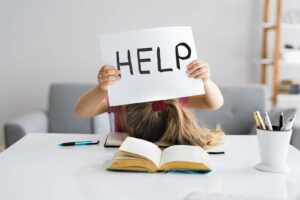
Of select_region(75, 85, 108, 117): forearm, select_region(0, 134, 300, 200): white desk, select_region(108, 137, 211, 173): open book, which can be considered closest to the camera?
select_region(0, 134, 300, 200): white desk

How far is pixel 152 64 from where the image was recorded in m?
0.93

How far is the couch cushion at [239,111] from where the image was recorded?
2289 mm

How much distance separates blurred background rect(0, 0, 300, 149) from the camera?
2674 mm

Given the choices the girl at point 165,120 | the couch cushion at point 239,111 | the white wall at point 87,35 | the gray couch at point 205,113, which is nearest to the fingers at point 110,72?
the girl at point 165,120

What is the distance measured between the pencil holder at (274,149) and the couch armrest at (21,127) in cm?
150

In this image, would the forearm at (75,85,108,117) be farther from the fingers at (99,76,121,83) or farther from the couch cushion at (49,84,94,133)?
the couch cushion at (49,84,94,133)

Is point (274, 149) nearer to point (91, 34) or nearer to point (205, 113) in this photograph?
point (205, 113)

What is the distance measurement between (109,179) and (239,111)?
1.73 meters

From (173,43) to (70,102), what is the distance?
5.21 ft

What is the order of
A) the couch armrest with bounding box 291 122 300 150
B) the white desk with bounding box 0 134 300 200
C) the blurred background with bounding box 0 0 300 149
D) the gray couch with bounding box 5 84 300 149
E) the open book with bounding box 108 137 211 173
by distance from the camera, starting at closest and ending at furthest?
1. the white desk with bounding box 0 134 300 200
2. the open book with bounding box 108 137 211 173
3. the couch armrest with bounding box 291 122 300 150
4. the gray couch with bounding box 5 84 300 149
5. the blurred background with bounding box 0 0 300 149

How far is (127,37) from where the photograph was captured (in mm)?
916

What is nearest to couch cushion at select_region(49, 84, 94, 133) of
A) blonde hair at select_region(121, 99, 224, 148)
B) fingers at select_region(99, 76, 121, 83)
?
blonde hair at select_region(121, 99, 224, 148)

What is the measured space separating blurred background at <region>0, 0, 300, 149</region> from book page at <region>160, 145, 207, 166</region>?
1949mm

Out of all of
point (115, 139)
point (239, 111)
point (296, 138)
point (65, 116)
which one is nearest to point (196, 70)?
point (115, 139)
